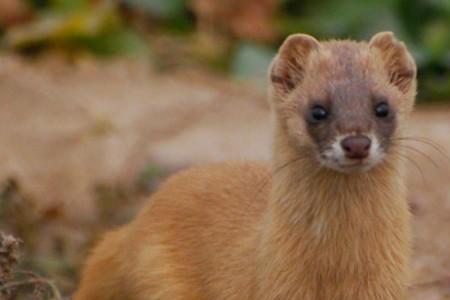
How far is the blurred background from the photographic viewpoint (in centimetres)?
1014

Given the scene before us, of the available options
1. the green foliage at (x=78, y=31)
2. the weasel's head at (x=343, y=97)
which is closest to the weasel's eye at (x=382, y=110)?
the weasel's head at (x=343, y=97)

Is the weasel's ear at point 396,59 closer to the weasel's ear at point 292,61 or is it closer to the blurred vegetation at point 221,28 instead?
the weasel's ear at point 292,61

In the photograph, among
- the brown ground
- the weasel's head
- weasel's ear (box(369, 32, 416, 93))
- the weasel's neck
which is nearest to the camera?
the weasel's head

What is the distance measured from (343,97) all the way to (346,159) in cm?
34

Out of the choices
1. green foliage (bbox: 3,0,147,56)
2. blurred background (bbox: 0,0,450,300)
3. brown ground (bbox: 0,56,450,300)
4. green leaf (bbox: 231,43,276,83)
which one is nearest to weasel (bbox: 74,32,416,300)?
blurred background (bbox: 0,0,450,300)

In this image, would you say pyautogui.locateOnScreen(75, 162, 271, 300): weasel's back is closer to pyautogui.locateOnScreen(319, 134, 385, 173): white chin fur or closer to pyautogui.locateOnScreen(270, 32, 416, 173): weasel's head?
pyautogui.locateOnScreen(270, 32, 416, 173): weasel's head

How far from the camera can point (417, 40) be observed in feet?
46.0

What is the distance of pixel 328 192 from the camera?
722 centimetres

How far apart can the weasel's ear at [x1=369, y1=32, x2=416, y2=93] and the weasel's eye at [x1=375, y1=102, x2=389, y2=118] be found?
33 cm

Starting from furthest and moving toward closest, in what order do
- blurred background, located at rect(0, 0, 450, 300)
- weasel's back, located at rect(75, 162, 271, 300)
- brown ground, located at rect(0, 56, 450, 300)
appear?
brown ground, located at rect(0, 56, 450, 300) < blurred background, located at rect(0, 0, 450, 300) < weasel's back, located at rect(75, 162, 271, 300)

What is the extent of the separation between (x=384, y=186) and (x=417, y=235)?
8.43ft

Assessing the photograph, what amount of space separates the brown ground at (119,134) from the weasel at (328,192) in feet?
6.47

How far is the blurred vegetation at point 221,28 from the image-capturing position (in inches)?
536

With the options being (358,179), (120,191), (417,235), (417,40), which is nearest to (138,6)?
(417,40)
